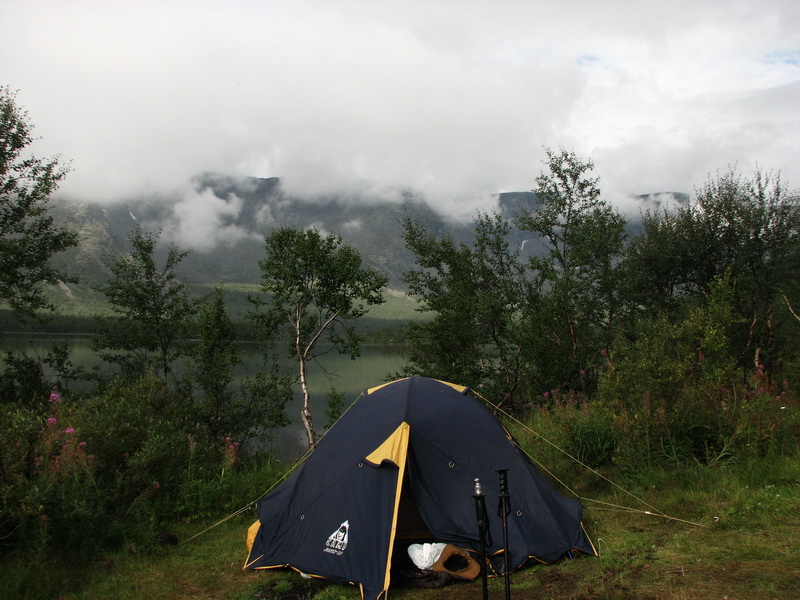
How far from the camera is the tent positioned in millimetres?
5645

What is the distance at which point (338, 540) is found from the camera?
18.7ft

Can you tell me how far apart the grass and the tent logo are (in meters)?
0.34

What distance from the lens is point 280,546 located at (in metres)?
6.06

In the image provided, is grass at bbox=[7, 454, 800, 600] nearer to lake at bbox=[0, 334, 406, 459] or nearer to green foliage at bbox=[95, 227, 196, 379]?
lake at bbox=[0, 334, 406, 459]

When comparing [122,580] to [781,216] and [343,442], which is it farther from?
[781,216]

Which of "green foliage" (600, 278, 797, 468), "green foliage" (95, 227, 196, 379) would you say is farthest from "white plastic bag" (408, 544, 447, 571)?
"green foliage" (95, 227, 196, 379)

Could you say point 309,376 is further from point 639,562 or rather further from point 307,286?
point 639,562

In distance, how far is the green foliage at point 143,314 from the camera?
59.7 feet

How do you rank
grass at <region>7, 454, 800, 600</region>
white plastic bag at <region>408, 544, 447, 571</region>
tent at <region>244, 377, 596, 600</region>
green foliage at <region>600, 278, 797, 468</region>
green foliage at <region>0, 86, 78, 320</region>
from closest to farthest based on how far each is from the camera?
grass at <region>7, 454, 800, 600</region> → white plastic bag at <region>408, 544, 447, 571</region> → tent at <region>244, 377, 596, 600</region> → green foliage at <region>600, 278, 797, 468</region> → green foliage at <region>0, 86, 78, 320</region>

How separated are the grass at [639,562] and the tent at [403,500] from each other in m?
0.23

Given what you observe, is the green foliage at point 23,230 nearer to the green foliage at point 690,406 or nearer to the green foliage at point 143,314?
the green foliage at point 143,314

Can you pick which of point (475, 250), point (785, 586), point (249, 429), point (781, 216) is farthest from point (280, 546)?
point (781, 216)

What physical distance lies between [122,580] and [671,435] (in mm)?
7530

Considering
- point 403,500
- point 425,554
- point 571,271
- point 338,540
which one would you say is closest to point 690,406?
point 403,500
